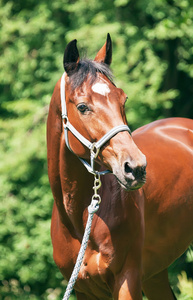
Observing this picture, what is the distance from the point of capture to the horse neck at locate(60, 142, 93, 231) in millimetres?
3221

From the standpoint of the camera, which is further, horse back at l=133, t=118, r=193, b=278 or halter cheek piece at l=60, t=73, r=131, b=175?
horse back at l=133, t=118, r=193, b=278

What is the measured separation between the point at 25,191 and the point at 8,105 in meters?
1.45

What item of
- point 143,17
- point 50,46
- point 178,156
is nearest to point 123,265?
point 178,156

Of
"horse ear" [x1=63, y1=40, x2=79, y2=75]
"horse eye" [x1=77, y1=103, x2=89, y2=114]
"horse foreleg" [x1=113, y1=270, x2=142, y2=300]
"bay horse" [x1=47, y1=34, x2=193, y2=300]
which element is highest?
"horse ear" [x1=63, y1=40, x2=79, y2=75]

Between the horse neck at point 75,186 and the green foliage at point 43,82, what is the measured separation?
13.9 feet

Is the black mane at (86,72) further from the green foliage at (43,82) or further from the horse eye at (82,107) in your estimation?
the green foliage at (43,82)

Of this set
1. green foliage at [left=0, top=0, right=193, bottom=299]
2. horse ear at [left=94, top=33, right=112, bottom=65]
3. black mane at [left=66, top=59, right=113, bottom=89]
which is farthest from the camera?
green foliage at [left=0, top=0, right=193, bottom=299]

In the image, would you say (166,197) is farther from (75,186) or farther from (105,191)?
(75,186)

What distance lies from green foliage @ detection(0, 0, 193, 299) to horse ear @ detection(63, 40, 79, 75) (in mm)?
4220

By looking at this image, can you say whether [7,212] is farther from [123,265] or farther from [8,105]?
[123,265]

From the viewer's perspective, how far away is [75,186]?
10.6ft

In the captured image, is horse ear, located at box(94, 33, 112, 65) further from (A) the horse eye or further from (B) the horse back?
(B) the horse back

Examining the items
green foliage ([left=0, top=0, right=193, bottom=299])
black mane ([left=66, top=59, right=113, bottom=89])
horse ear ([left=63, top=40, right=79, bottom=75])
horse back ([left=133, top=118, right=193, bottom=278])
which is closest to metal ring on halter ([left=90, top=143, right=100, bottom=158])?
black mane ([left=66, top=59, right=113, bottom=89])

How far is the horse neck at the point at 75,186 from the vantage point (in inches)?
127
